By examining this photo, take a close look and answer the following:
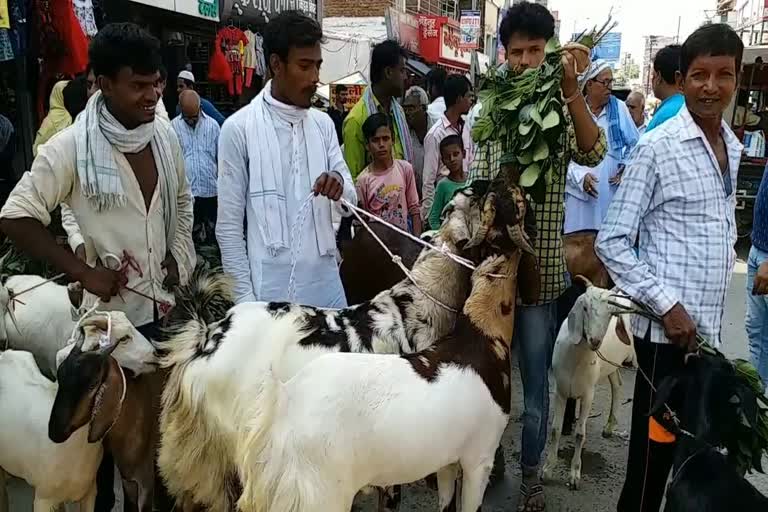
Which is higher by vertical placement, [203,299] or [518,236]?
[518,236]

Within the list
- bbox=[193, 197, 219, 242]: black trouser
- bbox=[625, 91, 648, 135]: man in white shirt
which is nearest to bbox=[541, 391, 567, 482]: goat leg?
bbox=[193, 197, 219, 242]: black trouser

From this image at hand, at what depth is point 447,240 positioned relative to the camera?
320cm

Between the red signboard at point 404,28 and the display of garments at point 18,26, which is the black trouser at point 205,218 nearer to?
the display of garments at point 18,26

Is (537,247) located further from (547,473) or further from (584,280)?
(547,473)

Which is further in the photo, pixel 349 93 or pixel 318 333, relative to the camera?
pixel 349 93

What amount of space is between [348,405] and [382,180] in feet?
10.1

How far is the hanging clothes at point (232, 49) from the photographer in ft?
32.8

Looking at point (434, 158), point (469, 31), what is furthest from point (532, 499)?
point (469, 31)

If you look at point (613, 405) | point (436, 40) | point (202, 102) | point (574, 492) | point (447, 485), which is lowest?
point (574, 492)

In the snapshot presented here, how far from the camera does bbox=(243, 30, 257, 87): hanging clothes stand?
1057cm

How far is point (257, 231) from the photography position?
3.23m

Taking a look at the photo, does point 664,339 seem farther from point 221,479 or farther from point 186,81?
point 186,81

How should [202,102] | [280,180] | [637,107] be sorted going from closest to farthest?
[280,180]
[202,102]
[637,107]

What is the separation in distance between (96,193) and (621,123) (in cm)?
440
